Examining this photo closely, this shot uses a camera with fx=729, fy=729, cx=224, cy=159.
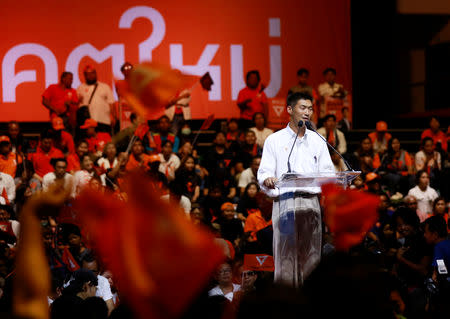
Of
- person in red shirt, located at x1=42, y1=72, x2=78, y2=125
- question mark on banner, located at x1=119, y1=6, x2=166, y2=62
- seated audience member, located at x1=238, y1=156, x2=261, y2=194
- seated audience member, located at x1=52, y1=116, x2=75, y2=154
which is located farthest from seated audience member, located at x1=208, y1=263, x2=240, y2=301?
question mark on banner, located at x1=119, y1=6, x2=166, y2=62

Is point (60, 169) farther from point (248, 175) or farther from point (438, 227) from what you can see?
point (438, 227)

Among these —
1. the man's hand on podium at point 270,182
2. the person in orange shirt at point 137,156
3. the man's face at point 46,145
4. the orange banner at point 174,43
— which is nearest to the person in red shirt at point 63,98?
the man's face at point 46,145

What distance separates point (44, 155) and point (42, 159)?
0.63ft

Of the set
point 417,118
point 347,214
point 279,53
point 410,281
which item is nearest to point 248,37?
point 279,53

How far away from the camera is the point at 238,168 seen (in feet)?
36.9

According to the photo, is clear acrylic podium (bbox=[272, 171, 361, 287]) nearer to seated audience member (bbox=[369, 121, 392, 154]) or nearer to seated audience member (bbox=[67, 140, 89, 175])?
seated audience member (bbox=[67, 140, 89, 175])

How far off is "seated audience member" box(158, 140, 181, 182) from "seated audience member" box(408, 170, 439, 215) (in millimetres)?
3494

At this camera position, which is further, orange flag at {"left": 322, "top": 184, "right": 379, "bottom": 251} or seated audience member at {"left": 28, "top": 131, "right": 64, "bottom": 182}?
seated audience member at {"left": 28, "top": 131, "right": 64, "bottom": 182}

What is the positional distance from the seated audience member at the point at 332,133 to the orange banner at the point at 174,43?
2.39 metres

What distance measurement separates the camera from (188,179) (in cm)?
1059

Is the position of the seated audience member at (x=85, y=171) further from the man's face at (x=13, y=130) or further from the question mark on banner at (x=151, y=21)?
→ the question mark on banner at (x=151, y=21)

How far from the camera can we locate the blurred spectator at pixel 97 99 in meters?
12.9

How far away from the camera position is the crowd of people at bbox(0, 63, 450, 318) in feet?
23.8

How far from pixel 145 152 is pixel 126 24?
395 cm
